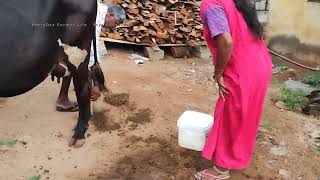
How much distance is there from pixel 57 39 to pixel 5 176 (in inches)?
43.0

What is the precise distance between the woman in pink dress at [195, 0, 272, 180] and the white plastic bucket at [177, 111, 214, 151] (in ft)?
0.44

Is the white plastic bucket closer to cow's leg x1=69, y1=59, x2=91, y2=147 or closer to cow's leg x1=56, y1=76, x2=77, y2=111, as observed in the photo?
cow's leg x1=69, y1=59, x2=91, y2=147

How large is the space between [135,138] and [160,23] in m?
2.36

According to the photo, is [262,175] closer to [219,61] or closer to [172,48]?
[219,61]

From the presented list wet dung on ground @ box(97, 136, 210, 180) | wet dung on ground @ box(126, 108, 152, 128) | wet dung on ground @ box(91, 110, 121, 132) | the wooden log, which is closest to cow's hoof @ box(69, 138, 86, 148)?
wet dung on ground @ box(91, 110, 121, 132)

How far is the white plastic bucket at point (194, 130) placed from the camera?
314 cm

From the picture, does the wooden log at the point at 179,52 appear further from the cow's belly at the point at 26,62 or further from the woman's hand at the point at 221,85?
the woman's hand at the point at 221,85

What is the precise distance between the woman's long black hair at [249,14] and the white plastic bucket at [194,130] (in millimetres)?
790

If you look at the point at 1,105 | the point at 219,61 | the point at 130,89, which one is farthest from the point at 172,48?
the point at 219,61

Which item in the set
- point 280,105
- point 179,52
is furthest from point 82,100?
point 179,52

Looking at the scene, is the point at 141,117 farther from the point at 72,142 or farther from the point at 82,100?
the point at 72,142

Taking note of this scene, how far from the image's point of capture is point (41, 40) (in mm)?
3080

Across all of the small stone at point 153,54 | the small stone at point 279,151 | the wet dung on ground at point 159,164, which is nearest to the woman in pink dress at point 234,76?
the wet dung on ground at point 159,164

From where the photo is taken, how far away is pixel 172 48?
5.94 metres
